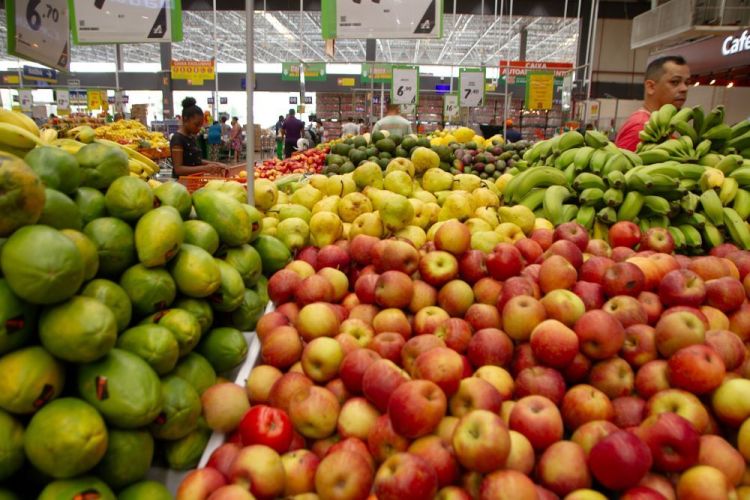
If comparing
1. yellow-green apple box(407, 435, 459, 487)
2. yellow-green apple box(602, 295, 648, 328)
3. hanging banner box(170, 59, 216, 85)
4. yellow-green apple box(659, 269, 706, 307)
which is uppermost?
hanging banner box(170, 59, 216, 85)

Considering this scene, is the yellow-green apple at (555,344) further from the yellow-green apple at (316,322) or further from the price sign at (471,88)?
the price sign at (471,88)

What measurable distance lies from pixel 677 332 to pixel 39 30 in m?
4.47

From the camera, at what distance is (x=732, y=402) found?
5.05 feet

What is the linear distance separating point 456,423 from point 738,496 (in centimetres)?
79

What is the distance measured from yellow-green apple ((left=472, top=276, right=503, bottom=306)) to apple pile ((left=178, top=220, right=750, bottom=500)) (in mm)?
12

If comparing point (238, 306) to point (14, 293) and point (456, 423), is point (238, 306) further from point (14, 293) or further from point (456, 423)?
point (456, 423)

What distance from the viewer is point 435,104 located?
27.7 metres

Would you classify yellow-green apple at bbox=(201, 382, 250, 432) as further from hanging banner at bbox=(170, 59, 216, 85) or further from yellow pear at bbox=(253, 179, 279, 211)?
hanging banner at bbox=(170, 59, 216, 85)

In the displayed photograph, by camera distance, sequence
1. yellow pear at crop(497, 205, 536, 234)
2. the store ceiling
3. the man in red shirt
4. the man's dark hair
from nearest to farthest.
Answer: yellow pear at crop(497, 205, 536, 234) < the man in red shirt < the man's dark hair < the store ceiling

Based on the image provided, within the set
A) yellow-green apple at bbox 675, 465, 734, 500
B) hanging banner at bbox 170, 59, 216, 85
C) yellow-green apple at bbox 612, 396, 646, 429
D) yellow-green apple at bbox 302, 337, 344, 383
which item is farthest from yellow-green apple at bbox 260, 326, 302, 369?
hanging banner at bbox 170, 59, 216, 85

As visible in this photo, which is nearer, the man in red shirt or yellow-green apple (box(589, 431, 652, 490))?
yellow-green apple (box(589, 431, 652, 490))

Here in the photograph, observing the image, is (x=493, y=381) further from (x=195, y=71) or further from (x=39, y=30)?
(x=195, y=71)

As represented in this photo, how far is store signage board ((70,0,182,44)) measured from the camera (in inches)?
160

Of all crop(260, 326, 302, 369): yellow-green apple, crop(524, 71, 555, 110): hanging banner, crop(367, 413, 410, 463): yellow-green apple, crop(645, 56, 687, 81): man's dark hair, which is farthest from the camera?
crop(524, 71, 555, 110): hanging banner
